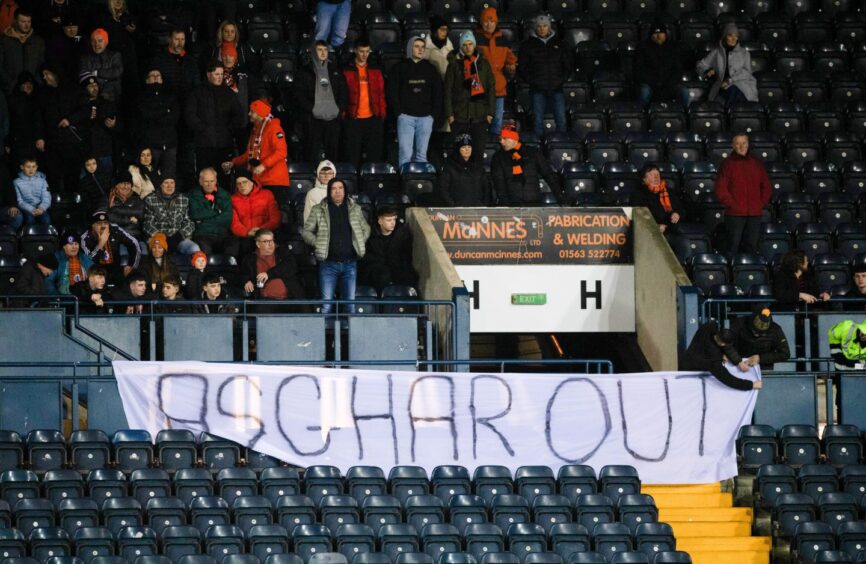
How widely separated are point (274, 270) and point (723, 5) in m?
9.36

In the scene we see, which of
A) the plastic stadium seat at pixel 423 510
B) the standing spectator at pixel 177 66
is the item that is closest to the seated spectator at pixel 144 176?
the standing spectator at pixel 177 66

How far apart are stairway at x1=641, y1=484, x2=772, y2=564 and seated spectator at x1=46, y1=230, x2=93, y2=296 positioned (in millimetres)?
6265

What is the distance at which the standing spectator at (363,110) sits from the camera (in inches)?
947

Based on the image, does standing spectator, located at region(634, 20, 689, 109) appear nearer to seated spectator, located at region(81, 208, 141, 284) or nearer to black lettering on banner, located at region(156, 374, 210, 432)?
seated spectator, located at region(81, 208, 141, 284)

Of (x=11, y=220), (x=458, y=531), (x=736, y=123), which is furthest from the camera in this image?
(x=736, y=123)

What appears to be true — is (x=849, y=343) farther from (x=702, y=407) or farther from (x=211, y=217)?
(x=211, y=217)

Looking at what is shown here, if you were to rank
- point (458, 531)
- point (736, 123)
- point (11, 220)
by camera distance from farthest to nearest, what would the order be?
point (736, 123) < point (11, 220) < point (458, 531)

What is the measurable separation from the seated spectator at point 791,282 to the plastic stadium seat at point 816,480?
2.25m

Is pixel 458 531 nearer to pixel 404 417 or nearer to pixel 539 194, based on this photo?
pixel 404 417

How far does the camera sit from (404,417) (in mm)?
19578

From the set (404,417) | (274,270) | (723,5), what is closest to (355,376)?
(404,417)

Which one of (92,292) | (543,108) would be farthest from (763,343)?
(92,292)

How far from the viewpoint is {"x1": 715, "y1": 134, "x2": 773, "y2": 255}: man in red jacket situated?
2294cm

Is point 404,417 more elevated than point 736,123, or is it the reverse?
point 736,123
